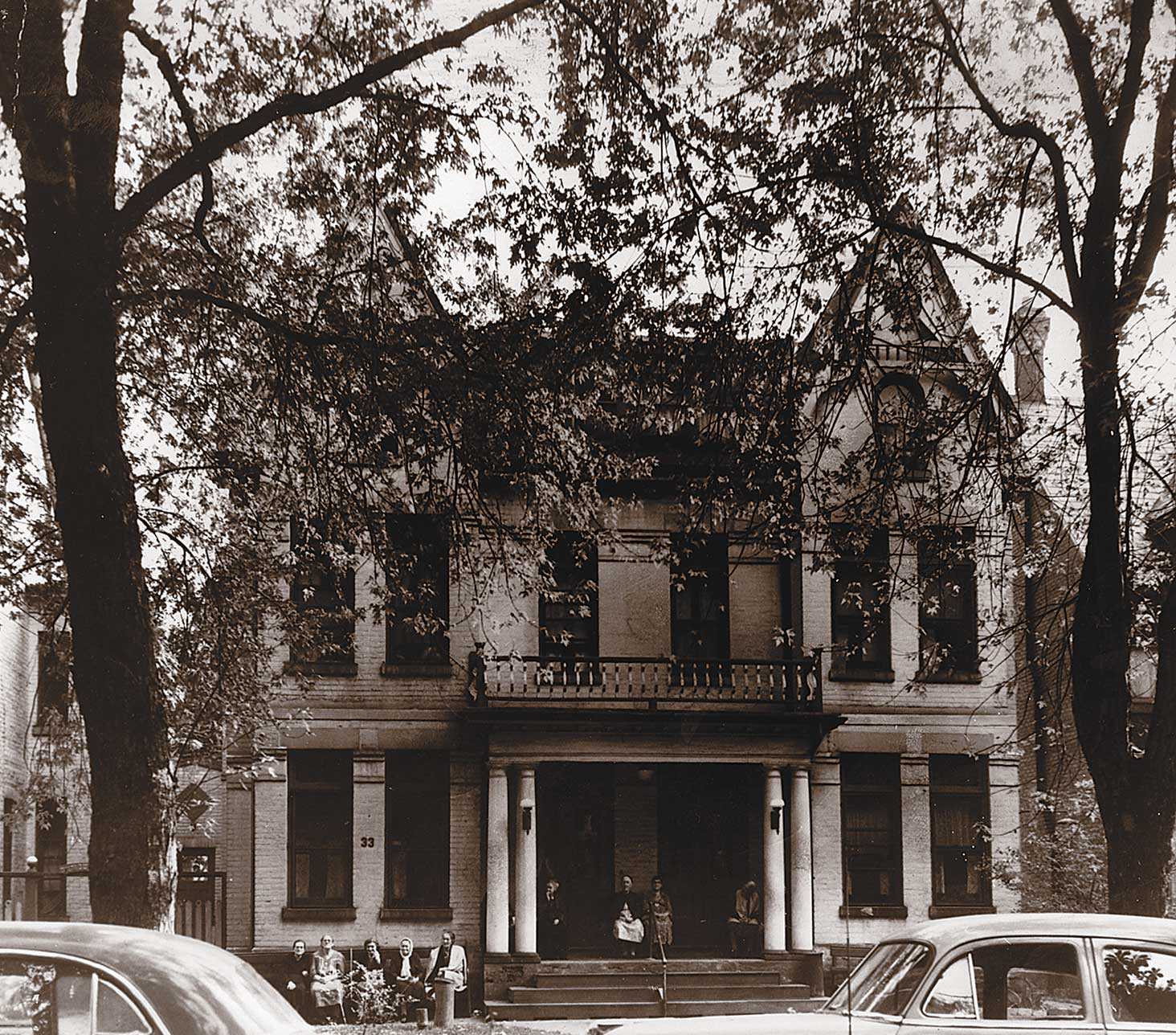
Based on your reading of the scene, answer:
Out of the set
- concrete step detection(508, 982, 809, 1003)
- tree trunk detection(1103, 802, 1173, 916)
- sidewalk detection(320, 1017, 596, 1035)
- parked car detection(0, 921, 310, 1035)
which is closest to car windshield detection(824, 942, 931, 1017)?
tree trunk detection(1103, 802, 1173, 916)

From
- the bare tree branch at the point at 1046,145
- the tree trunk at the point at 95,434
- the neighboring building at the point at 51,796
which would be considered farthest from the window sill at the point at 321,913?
the bare tree branch at the point at 1046,145

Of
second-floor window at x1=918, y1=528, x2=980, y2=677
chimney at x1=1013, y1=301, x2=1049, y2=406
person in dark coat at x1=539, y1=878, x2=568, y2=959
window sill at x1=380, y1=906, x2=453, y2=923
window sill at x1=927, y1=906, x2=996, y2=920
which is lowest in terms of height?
person in dark coat at x1=539, y1=878, x2=568, y2=959

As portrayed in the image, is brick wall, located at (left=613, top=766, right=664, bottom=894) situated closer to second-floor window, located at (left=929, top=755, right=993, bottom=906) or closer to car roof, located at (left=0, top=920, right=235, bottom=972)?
second-floor window, located at (left=929, top=755, right=993, bottom=906)

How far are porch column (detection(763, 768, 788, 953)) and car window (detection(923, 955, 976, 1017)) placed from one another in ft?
13.5

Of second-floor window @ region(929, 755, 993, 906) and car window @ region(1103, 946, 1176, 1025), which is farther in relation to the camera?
second-floor window @ region(929, 755, 993, 906)

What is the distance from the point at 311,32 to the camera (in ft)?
28.7

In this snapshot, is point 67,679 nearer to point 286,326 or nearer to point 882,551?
point 286,326

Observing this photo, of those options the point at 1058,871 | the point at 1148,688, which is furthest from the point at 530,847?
the point at 1148,688

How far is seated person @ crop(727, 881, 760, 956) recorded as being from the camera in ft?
39.5

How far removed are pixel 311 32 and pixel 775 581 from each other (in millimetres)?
5395

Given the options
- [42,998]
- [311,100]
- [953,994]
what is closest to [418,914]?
[953,994]

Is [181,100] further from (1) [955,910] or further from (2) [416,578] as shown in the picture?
(1) [955,910]

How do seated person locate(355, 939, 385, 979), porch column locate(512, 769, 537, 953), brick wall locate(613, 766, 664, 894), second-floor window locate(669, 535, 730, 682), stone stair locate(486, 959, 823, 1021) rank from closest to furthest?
second-floor window locate(669, 535, 730, 682) → seated person locate(355, 939, 385, 979) → porch column locate(512, 769, 537, 953) → stone stair locate(486, 959, 823, 1021) → brick wall locate(613, 766, 664, 894)

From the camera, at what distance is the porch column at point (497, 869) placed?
34.4 feet
